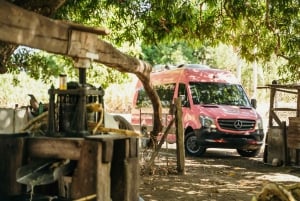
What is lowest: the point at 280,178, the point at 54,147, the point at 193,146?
the point at 280,178

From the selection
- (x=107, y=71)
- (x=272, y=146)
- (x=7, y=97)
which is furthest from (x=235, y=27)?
(x=7, y=97)

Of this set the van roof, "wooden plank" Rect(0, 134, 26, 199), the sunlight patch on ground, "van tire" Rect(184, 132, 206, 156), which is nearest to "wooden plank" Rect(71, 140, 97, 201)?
"wooden plank" Rect(0, 134, 26, 199)

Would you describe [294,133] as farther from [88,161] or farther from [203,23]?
[88,161]

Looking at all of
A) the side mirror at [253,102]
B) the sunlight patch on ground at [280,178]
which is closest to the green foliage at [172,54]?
the side mirror at [253,102]

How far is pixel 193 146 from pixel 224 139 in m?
1.16

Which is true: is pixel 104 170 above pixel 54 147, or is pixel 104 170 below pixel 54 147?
below

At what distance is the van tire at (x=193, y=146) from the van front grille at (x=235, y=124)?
3.29 ft

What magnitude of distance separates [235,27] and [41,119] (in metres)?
9.68

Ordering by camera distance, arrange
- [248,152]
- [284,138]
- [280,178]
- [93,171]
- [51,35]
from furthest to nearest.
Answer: [248,152] < [284,138] < [280,178] < [51,35] < [93,171]

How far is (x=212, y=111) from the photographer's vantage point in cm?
1555

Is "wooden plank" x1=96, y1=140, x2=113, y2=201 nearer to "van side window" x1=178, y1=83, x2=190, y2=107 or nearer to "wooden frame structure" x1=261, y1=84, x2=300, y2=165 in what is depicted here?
"wooden frame structure" x1=261, y1=84, x2=300, y2=165

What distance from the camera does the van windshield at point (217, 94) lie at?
1625 centimetres

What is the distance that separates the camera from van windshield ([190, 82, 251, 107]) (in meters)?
16.2

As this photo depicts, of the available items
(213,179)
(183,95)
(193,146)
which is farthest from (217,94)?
(213,179)
